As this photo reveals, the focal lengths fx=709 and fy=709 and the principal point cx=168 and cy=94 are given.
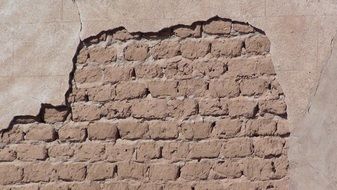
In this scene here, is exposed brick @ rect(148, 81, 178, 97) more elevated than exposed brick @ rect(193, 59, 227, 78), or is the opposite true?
exposed brick @ rect(193, 59, 227, 78)

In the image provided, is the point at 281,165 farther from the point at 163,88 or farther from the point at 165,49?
the point at 165,49

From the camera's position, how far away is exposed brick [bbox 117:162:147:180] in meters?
4.06

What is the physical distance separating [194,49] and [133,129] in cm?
58

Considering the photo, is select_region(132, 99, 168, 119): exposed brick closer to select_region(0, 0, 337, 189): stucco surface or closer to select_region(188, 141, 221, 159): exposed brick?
select_region(188, 141, 221, 159): exposed brick

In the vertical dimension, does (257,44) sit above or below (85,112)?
above

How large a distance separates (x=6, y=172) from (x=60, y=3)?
1032mm

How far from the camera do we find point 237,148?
158 inches

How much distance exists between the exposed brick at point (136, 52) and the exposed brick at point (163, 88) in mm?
166

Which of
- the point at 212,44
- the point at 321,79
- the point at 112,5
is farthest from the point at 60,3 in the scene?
the point at 321,79

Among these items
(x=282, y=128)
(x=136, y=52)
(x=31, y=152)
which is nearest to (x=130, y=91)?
(x=136, y=52)

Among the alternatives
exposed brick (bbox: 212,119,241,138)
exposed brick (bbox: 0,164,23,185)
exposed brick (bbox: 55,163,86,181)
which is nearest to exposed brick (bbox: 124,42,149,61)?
exposed brick (bbox: 212,119,241,138)

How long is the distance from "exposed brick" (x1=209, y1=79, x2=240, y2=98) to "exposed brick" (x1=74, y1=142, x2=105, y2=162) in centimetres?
72

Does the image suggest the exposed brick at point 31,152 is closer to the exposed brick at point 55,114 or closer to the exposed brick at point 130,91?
the exposed brick at point 55,114

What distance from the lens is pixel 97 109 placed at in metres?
4.10
